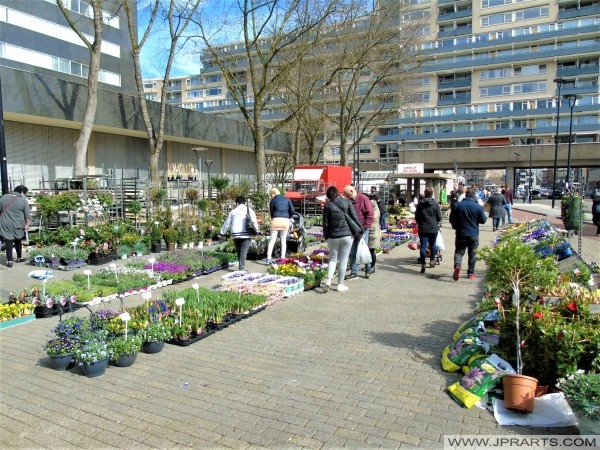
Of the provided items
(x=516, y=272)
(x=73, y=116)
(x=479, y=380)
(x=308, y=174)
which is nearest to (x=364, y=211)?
(x=516, y=272)

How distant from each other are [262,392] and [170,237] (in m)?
10.0

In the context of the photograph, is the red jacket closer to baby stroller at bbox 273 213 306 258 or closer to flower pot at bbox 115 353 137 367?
baby stroller at bbox 273 213 306 258

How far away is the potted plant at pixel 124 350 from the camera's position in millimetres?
5059

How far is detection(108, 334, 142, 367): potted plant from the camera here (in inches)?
199

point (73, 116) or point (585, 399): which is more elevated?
point (73, 116)

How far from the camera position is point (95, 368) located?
486 centimetres

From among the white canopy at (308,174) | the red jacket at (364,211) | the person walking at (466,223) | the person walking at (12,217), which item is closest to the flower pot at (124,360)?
the red jacket at (364,211)

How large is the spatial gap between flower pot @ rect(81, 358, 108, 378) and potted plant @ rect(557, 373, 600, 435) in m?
4.32

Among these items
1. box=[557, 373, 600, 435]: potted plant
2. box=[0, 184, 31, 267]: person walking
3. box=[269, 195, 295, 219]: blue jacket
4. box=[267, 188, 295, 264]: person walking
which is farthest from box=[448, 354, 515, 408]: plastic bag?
box=[0, 184, 31, 267]: person walking

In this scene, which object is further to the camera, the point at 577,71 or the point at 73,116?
the point at 577,71

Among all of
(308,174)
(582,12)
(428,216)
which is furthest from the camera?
(582,12)

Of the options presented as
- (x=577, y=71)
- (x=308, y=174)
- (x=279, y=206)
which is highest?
(x=577, y=71)

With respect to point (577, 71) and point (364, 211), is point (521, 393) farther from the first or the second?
point (577, 71)

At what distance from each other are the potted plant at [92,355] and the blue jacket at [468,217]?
713 cm
